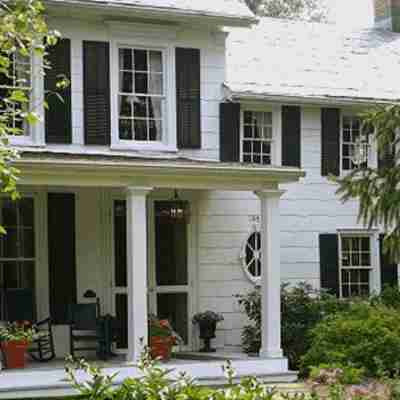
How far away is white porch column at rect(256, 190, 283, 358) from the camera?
569 inches

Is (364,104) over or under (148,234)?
over

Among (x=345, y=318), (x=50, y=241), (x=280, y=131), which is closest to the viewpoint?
(x=345, y=318)

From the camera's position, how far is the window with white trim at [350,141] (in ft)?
57.5

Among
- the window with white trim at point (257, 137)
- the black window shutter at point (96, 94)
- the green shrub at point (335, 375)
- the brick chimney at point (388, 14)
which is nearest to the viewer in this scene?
the green shrub at point (335, 375)

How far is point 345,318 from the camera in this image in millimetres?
13922

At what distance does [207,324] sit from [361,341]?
142 inches

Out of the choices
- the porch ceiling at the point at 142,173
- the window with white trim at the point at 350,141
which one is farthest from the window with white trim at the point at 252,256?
the window with white trim at the point at 350,141

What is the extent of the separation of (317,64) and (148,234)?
5.07 meters

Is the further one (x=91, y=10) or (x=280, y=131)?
(x=280, y=131)

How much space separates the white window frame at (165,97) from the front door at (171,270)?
3.49 feet

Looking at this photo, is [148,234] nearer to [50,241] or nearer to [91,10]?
[50,241]

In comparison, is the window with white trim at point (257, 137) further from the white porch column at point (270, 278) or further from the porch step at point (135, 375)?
the porch step at point (135, 375)

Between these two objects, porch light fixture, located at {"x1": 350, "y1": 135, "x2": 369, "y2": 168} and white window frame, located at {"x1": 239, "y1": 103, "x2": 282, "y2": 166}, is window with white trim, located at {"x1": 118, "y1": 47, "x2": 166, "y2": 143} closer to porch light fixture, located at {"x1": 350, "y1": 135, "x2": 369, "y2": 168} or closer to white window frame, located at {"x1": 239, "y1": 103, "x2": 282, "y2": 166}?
white window frame, located at {"x1": 239, "y1": 103, "x2": 282, "y2": 166}

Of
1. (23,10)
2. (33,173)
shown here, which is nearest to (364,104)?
(33,173)
